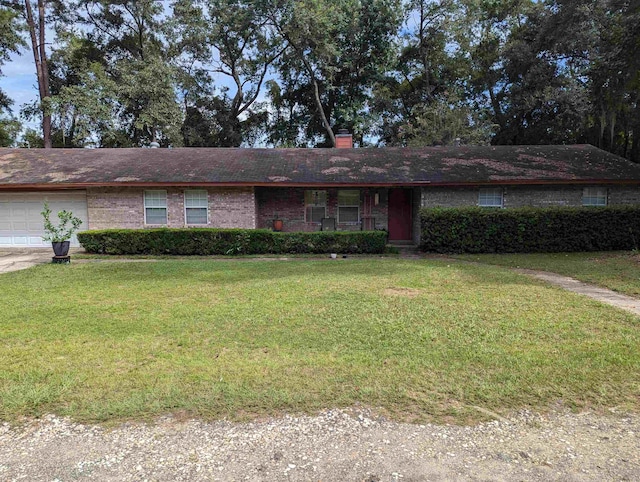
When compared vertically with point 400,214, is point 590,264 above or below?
below

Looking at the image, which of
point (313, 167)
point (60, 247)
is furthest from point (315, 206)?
point (60, 247)

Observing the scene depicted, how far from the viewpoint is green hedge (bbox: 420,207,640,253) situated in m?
11.6

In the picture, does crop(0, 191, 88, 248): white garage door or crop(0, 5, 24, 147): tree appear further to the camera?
crop(0, 5, 24, 147): tree

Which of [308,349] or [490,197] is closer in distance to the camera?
[308,349]

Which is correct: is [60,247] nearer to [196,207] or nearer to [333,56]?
[196,207]

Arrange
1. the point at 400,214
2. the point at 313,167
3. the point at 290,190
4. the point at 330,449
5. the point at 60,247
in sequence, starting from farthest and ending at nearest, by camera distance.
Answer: the point at 313,167 < the point at 400,214 < the point at 290,190 < the point at 60,247 < the point at 330,449

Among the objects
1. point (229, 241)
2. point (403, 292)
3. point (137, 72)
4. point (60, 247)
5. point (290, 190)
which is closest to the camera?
point (403, 292)

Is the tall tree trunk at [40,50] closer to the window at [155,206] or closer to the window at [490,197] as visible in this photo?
the window at [155,206]

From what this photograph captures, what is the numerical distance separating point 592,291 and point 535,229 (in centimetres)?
529

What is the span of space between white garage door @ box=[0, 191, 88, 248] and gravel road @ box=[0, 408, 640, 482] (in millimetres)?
13614

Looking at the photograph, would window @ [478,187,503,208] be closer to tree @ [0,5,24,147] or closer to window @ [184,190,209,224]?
window @ [184,190,209,224]

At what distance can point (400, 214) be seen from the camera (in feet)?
50.3

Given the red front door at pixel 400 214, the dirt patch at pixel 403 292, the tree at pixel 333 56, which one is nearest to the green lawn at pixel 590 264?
the dirt patch at pixel 403 292

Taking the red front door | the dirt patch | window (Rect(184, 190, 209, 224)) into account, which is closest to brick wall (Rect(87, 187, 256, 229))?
window (Rect(184, 190, 209, 224))
